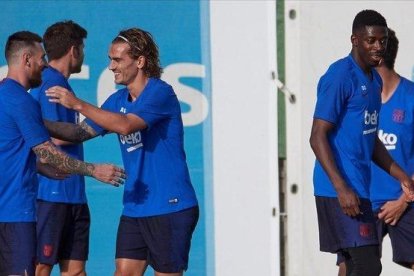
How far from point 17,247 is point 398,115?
254cm

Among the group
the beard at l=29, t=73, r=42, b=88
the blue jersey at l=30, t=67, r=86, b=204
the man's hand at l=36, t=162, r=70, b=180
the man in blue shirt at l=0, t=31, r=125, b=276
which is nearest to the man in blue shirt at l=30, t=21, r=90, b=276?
the blue jersey at l=30, t=67, r=86, b=204

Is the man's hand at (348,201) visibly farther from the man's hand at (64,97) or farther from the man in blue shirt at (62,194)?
the man in blue shirt at (62,194)

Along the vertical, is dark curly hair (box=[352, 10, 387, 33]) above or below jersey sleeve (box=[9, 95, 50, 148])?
above

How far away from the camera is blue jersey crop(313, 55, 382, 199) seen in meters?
6.53

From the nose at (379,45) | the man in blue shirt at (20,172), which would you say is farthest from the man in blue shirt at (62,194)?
the nose at (379,45)

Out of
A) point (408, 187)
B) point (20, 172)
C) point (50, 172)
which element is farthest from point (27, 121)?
point (408, 187)

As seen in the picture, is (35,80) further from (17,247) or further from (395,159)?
(395,159)

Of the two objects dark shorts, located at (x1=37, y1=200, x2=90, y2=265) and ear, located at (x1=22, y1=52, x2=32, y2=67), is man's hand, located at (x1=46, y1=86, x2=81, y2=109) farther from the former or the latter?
dark shorts, located at (x1=37, y1=200, x2=90, y2=265)

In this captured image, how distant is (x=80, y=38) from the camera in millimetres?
7660

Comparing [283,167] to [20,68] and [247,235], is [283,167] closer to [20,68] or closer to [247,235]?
[247,235]

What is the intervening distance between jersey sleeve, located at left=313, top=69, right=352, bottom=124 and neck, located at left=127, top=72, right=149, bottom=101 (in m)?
0.93

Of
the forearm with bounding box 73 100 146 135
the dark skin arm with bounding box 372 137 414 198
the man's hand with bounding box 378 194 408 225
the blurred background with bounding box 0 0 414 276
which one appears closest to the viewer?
the forearm with bounding box 73 100 146 135

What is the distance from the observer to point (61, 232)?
7465 mm

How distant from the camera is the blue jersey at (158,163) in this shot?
670 cm
